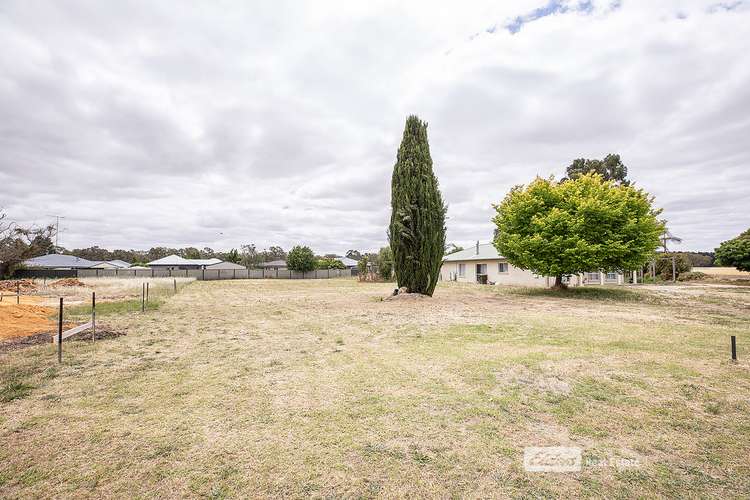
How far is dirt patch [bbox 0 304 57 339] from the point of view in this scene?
8133 millimetres

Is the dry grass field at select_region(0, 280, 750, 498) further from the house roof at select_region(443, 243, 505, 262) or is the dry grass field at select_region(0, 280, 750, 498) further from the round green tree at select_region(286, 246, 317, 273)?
the round green tree at select_region(286, 246, 317, 273)

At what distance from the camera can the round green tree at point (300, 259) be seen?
4912cm

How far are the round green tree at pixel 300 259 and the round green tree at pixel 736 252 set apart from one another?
4471cm

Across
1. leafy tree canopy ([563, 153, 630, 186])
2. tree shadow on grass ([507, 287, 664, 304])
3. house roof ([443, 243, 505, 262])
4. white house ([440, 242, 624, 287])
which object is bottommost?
tree shadow on grass ([507, 287, 664, 304])

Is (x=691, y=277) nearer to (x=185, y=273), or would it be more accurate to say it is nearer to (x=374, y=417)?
(x=374, y=417)

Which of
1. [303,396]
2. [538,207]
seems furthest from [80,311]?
[538,207]

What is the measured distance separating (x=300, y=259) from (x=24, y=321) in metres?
39.8

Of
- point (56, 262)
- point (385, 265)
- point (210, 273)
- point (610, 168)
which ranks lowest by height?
point (210, 273)

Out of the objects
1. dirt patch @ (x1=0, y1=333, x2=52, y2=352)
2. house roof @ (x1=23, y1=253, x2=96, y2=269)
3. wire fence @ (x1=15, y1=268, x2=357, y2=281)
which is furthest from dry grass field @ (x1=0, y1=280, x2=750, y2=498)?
house roof @ (x1=23, y1=253, x2=96, y2=269)

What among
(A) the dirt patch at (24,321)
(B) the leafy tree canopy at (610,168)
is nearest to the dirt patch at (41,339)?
(A) the dirt patch at (24,321)

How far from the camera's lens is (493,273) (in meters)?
30.9

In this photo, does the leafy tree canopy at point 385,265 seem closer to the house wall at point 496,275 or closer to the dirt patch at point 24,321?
the house wall at point 496,275

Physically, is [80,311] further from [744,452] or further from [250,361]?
[744,452]

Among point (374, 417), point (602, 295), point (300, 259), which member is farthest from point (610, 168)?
point (374, 417)
